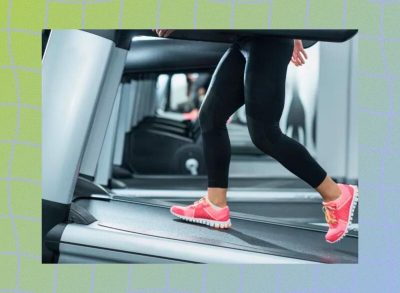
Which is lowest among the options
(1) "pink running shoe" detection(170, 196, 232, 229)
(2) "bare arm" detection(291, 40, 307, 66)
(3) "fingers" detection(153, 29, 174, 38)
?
(1) "pink running shoe" detection(170, 196, 232, 229)

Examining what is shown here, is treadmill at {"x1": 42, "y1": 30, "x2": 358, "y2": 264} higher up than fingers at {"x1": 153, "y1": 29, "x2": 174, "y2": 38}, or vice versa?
fingers at {"x1": 153, "y1": 29, "x2": 174, "y2": 38}

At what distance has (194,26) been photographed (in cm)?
116

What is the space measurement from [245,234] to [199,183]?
1.16 meters

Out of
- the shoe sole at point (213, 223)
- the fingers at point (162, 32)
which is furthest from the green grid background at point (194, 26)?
the shoe sole at point (213, 223)

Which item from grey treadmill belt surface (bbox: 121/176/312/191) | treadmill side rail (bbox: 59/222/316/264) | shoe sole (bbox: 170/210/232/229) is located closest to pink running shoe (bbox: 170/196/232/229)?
shoe sole (bbox: 170/210/232/229)

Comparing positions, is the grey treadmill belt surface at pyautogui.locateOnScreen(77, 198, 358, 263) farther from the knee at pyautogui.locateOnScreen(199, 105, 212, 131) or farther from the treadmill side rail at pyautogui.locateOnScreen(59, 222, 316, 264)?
the knee at pyautogui.locateOnScreen(199, 105, 212, 131)

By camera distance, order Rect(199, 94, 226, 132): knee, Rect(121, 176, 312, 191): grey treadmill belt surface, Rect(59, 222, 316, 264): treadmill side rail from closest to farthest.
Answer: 1. Rect(59, 222, 316, 264): treadmill side rail
2. Rect(199, 94, 226, 132): knee
3. Rect(121, 176, 312, 191): grey treadmill belt surface

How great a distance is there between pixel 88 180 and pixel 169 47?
0.53m

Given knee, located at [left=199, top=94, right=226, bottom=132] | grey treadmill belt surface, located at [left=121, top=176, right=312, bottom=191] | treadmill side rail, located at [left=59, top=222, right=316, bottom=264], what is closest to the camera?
treadmill side rail, located at [left=59, top=222, right=316, bottom=264]

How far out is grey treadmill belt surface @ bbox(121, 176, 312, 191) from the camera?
2.26 metres

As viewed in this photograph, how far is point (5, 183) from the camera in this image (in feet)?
3.69

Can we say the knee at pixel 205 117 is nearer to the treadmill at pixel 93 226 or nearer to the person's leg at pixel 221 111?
the person's leg at pixel 221 111

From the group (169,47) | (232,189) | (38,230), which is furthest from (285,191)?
(38,230)

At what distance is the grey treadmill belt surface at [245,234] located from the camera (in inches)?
43.6
